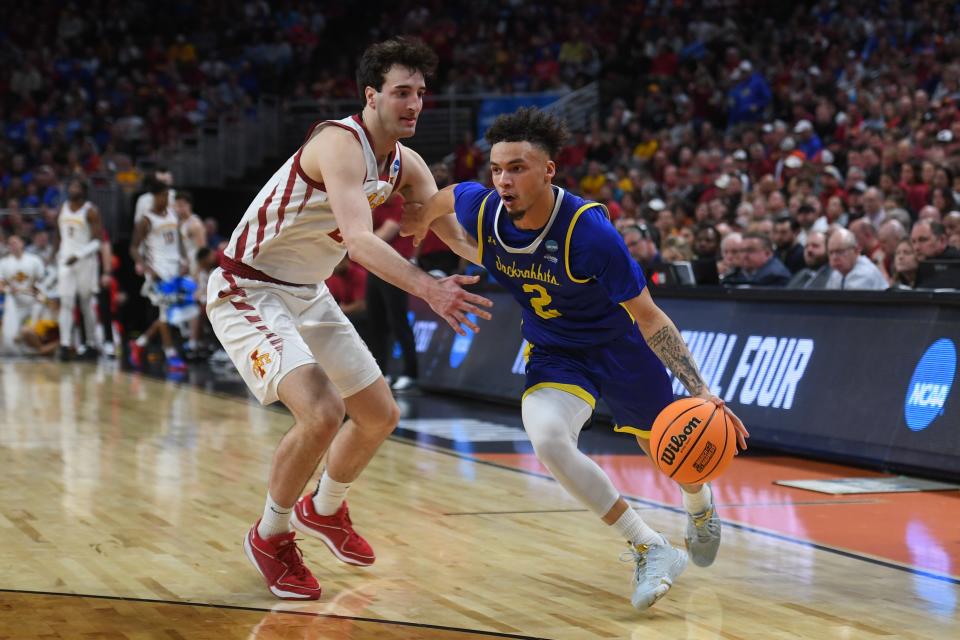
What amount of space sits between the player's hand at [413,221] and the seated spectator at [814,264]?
506cm

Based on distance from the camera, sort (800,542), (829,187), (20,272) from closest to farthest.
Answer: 1. (800,542)
2. (829,187)
3. (20,272)

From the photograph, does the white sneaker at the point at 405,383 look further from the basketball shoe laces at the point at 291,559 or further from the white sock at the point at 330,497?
the basketball shoe laces at the point at 291,559

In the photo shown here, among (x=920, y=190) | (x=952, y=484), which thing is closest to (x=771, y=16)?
(x=920, y=190)

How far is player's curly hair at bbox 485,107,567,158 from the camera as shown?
4.84 m

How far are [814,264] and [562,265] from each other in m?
5.65

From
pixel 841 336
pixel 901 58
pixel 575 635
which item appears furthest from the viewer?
pixel 901 58

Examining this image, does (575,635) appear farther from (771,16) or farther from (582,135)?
(771,16)

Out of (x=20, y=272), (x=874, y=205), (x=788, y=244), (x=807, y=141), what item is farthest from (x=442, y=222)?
(x=20, y=272)

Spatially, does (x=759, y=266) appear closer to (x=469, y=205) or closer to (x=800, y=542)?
(x=800, y=542)

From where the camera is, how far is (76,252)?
16.8 metres

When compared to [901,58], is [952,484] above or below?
below

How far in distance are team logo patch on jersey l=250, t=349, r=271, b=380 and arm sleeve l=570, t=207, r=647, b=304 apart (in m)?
1.24

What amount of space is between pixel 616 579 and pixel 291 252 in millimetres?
1880

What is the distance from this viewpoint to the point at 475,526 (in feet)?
21.1
